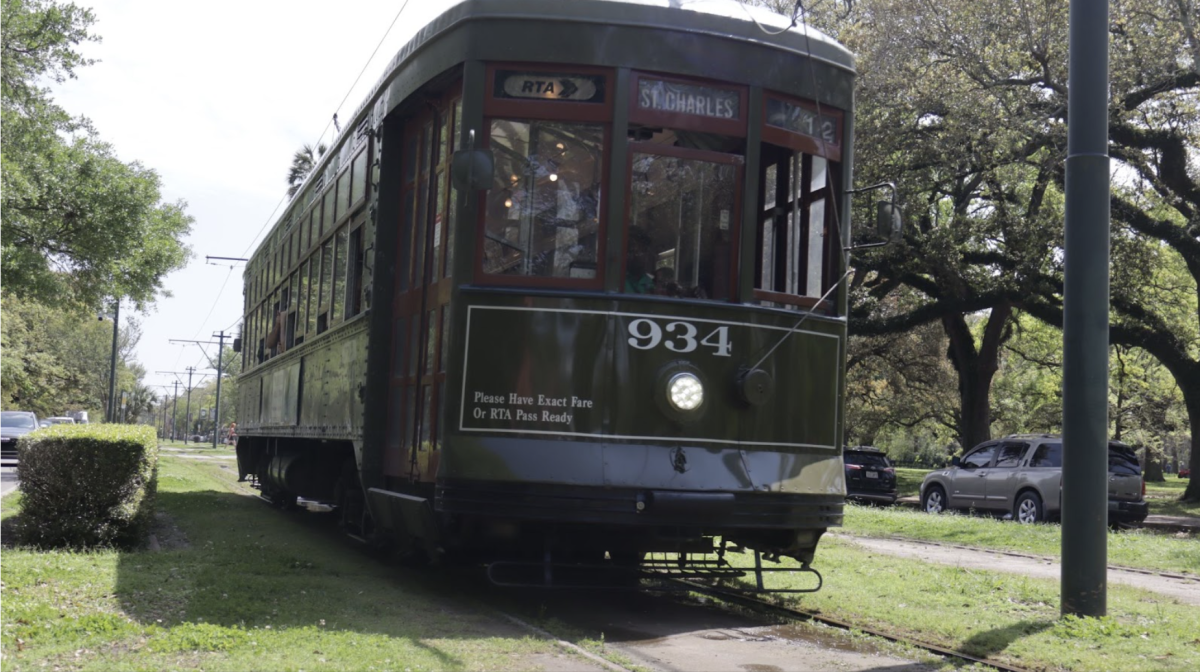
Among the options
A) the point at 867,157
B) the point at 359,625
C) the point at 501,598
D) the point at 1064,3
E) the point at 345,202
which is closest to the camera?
the point at 359,625

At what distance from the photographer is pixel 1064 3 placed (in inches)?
850

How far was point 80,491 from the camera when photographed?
10664mm

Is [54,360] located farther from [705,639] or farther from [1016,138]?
[705,639]

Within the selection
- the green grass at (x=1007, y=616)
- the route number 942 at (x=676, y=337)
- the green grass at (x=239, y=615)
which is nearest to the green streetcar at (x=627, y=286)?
the route number 942 at (x=676, y=337)

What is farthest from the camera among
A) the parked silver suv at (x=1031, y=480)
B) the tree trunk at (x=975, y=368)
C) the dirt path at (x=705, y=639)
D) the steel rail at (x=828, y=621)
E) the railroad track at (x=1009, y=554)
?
the tree trunk at (x=975, y=368)

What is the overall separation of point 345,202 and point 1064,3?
50.5 feet

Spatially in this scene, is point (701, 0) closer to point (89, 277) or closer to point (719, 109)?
point (719, 109)

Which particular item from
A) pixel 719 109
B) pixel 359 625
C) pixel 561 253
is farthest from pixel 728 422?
pixel 359 625

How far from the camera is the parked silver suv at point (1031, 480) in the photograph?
1945cm

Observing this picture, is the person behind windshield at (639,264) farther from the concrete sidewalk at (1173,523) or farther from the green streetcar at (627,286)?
the concrete sidewalk at (1173,523)

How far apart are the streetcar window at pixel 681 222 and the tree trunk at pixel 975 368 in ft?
79.7

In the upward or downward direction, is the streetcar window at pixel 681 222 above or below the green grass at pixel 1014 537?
above

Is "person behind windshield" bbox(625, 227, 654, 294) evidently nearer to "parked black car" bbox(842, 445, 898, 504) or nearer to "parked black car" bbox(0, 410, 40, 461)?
"parked black car" bbox(842, 445, 898, 504)

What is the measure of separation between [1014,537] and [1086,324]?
312 inches
